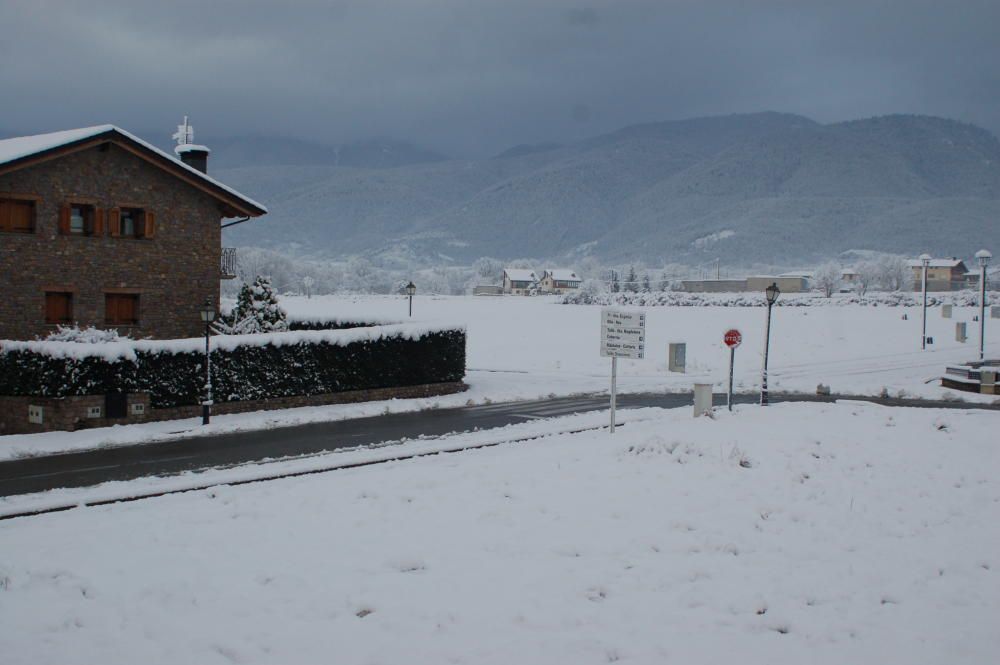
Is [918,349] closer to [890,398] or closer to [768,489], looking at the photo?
[890,398]

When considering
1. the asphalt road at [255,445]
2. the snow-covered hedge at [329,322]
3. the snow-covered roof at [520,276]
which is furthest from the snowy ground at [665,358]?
the snow-covered roof at [520,276]

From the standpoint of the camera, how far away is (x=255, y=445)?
62.4 feet

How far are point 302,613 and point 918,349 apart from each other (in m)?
49.4

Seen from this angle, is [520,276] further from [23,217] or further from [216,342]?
[216,342]

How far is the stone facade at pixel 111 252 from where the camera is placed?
25.9 meters

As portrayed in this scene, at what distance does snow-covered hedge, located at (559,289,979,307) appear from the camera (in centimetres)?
8556

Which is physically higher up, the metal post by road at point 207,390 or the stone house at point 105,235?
the stone house at point 105,235

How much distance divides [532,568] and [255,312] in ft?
79.8

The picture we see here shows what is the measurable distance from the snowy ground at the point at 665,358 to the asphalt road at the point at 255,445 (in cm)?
114

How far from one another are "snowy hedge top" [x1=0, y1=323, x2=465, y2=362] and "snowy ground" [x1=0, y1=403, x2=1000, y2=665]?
10.2 metres

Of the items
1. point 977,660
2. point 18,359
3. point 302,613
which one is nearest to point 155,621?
point 302,613

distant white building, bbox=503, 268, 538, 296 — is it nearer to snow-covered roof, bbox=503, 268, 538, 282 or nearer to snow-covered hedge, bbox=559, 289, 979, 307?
snow-covered roof, bbox=503, 268, 538, 282

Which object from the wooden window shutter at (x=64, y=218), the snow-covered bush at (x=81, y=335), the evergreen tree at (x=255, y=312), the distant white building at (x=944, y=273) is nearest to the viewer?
the snow-covered bush at (x=81, y=335)

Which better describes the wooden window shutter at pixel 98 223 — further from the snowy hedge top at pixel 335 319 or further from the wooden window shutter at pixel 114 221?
the snowy hedge top at pixel 335 319
